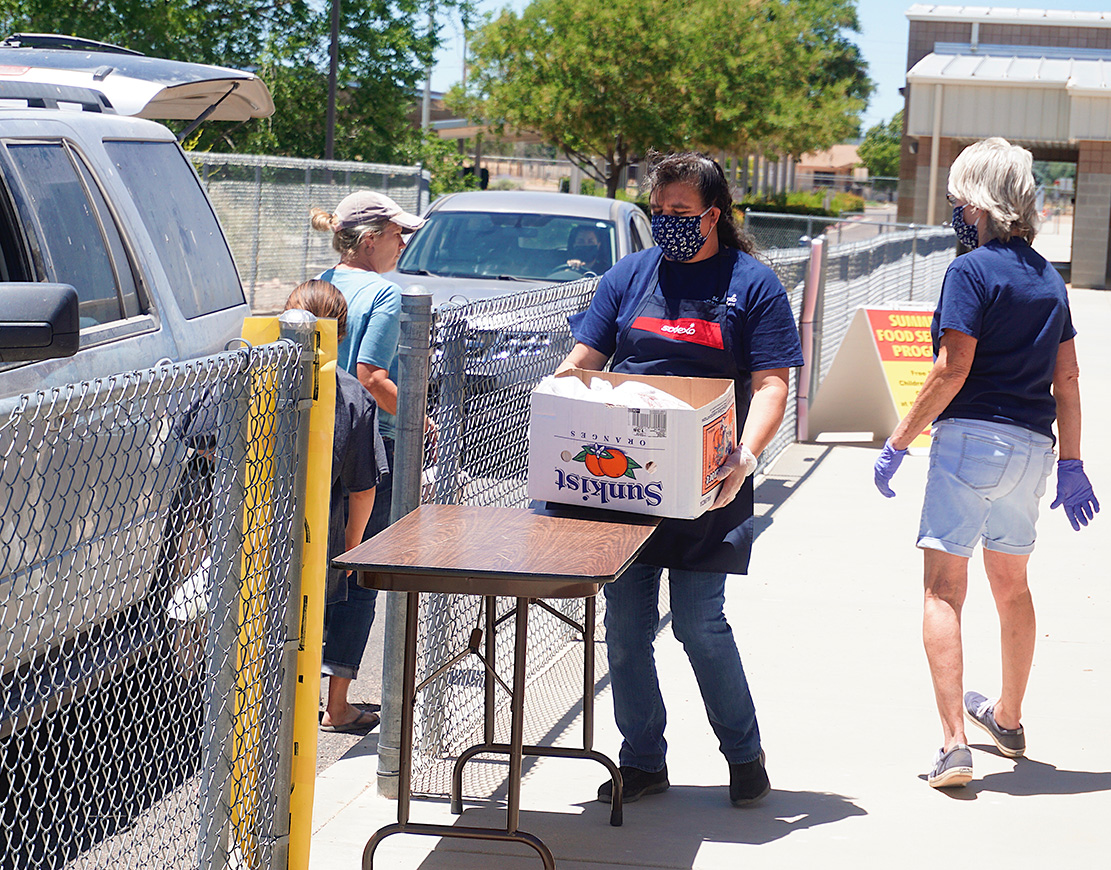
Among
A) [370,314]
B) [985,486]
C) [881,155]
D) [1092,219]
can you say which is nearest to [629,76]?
[1092,219]

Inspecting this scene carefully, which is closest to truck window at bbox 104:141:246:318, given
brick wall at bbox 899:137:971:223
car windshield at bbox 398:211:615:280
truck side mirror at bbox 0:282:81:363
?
truck side mirror at bbox 0:282:81:363

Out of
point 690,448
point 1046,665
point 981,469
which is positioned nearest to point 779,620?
point 1046,665

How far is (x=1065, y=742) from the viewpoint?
4.80m

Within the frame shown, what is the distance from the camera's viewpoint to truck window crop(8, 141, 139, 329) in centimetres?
428

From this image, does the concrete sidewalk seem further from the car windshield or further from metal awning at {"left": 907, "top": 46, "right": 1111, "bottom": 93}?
metal awning at {"left": 907, "top": 46, "right": 1111, "bottom": 93}

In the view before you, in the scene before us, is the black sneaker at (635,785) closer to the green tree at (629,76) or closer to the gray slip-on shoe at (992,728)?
the gray slip-on shoe at (992,728)

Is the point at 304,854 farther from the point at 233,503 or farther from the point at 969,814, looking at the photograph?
the point at 969,814

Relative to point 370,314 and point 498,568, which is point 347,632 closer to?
point 370,314

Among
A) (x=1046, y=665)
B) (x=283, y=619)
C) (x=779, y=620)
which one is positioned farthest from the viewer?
(x=779, y=620)

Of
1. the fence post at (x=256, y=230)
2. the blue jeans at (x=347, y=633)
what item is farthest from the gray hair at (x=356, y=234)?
the fence post at (x=256, y=230)

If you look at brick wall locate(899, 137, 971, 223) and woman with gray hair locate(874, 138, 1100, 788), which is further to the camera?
brick wall locate(899, 137, 971, 223)

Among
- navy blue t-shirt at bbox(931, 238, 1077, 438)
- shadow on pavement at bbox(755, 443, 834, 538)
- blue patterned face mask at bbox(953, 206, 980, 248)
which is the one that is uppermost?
blue patterned face mask at bbox(953, 206, 980, 248)

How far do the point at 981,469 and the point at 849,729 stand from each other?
1.13m

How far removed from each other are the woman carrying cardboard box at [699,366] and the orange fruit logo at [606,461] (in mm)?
343
